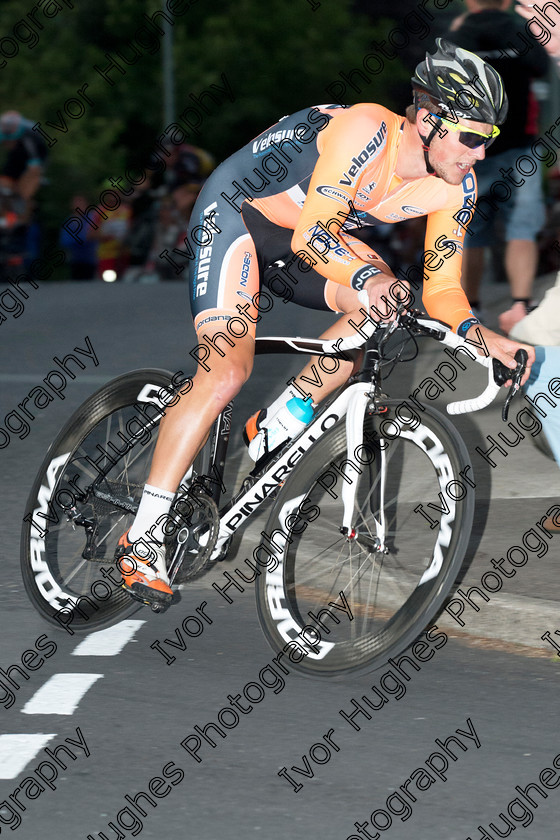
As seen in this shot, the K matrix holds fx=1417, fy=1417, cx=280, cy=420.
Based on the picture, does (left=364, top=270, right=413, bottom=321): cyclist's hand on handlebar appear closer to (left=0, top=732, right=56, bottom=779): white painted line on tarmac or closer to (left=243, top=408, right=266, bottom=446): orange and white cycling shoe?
(left=243, top=408, right=266, bottom=446): orange and white cycling shoe

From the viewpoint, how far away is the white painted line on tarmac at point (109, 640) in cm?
489

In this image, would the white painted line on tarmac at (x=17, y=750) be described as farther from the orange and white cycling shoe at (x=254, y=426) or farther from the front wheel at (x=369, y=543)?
the orange and white cycling shoe at (x=254, y=426)

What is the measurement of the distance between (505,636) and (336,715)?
3.32 feet

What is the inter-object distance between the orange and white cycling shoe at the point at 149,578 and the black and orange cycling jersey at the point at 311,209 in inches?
32.8

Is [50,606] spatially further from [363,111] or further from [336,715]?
[363,111]

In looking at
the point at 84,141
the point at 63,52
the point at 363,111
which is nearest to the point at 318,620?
the point at 363,111

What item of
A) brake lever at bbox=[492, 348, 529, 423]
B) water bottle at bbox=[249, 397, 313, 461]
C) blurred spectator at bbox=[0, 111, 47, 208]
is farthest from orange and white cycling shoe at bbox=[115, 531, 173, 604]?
blurred spectator at bbox=[0, 111, 47, 208]

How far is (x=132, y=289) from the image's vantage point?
16.5 metres

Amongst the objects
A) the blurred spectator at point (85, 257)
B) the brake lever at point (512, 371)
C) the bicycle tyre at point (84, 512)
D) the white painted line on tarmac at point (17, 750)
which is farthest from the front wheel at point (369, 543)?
the blurred spectator at point (85, 257)

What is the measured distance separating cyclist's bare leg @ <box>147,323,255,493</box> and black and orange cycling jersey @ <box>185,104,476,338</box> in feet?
0.63

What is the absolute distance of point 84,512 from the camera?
5.18 m

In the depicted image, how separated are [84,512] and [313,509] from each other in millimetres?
999

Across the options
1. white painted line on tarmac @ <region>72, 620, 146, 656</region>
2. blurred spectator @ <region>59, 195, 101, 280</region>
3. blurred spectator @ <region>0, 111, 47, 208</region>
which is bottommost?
blurred spectator @ <region>59, 195, 101, 280</region>

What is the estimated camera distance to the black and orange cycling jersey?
4.58 metres
